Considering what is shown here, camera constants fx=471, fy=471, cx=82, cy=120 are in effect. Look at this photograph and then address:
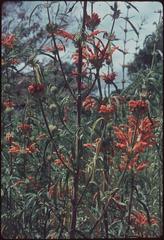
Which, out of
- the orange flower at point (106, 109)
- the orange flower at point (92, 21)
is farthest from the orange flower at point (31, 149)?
the orange flower at point (92, 21)

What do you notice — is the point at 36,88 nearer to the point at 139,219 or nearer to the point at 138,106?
the point at 138,106

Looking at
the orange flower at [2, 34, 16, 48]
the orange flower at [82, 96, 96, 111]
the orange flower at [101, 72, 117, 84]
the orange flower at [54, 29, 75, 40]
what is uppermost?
the orange flower at [2, 34, 16, 48]

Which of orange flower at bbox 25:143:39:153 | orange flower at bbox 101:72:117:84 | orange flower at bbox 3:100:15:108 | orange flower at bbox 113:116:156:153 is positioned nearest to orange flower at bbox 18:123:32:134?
orange flower at bbox 25:143:39:153

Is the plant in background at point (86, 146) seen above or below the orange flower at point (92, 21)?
below

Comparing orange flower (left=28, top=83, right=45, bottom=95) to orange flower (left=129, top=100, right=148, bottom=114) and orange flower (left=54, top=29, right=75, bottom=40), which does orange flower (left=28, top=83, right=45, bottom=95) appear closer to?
orange flower (left=54, top=29, right=75, bottom=40)

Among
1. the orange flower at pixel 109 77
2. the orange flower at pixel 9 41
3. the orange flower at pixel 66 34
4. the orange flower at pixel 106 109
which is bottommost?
the orange flower at pixel 106 109

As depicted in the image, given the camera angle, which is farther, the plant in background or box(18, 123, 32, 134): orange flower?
box(18, 123, 32, 134): orange flower

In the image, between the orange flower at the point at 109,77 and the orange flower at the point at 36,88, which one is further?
the orange flower at the point at 109,77

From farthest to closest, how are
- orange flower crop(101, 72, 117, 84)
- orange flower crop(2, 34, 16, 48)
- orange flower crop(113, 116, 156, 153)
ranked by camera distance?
orange flower crop(2, 34, 16, 48), orange flower crop(101, 72, 117, 84), orange flower crop(113, 116, 156, 153)

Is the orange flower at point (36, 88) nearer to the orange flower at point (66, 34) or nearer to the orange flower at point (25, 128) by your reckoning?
the orange flower at point (66, 34)

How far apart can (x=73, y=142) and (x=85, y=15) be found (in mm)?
425

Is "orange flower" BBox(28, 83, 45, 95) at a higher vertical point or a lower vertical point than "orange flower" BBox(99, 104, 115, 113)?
higher

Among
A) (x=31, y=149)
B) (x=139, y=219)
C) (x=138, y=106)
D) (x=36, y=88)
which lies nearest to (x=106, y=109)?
(x=138, y=106)

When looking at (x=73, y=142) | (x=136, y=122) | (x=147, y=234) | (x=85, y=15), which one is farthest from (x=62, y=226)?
(x=85, y=15)
